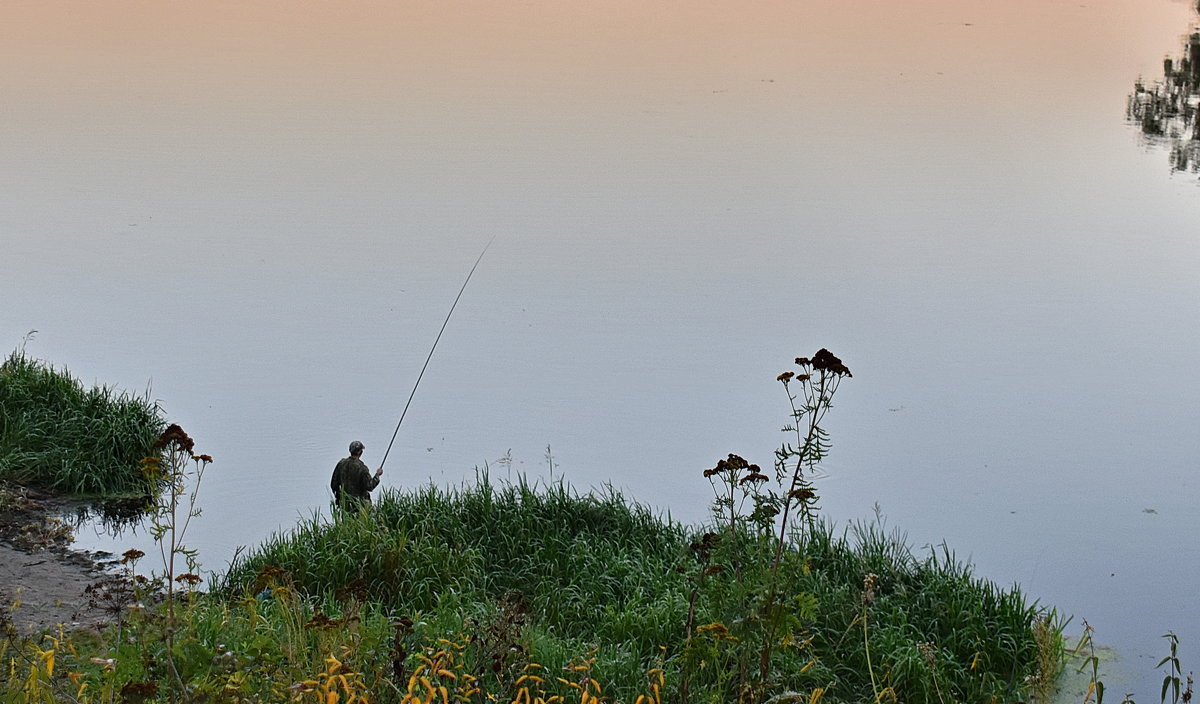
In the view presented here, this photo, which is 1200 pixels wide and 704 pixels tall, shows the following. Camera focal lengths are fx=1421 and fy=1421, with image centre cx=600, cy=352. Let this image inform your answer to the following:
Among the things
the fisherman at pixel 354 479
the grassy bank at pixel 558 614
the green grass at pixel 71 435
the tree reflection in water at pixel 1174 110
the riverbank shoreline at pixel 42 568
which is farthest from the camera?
the tree reflection in water at pixel 1174 110

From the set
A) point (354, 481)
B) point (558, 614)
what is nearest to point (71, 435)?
point (354, 481)

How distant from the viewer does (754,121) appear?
17328 mm

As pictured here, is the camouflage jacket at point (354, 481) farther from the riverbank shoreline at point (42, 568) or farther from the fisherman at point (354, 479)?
the riverbank shoreline at point (42, 568)

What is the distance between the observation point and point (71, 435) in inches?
324

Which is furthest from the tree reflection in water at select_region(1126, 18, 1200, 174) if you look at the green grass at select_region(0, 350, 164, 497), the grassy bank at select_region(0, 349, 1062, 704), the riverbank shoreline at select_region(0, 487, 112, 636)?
the riverbank shoreline at select_region(0, 487, 112, 636)

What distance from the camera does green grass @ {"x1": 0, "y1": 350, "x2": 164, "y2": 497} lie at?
8039 millimetres

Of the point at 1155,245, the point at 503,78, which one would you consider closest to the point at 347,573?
the point at 1155,245

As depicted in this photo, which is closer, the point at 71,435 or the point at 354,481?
the point at 354,481

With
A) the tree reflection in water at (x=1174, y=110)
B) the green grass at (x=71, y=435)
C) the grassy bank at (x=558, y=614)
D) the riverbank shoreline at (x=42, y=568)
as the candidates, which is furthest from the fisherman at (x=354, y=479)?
the tree reflection in water at (x=1174, y=110)

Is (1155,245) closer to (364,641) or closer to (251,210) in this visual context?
(251,210)

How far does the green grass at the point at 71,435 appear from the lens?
8039 mm

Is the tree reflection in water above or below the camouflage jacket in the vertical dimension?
above

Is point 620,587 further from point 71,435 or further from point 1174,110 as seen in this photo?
point 1174,110

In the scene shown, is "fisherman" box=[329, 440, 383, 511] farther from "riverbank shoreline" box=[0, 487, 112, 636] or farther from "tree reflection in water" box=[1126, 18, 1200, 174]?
"tree reflection in water" box=[1126, 18, 1200, 174]
